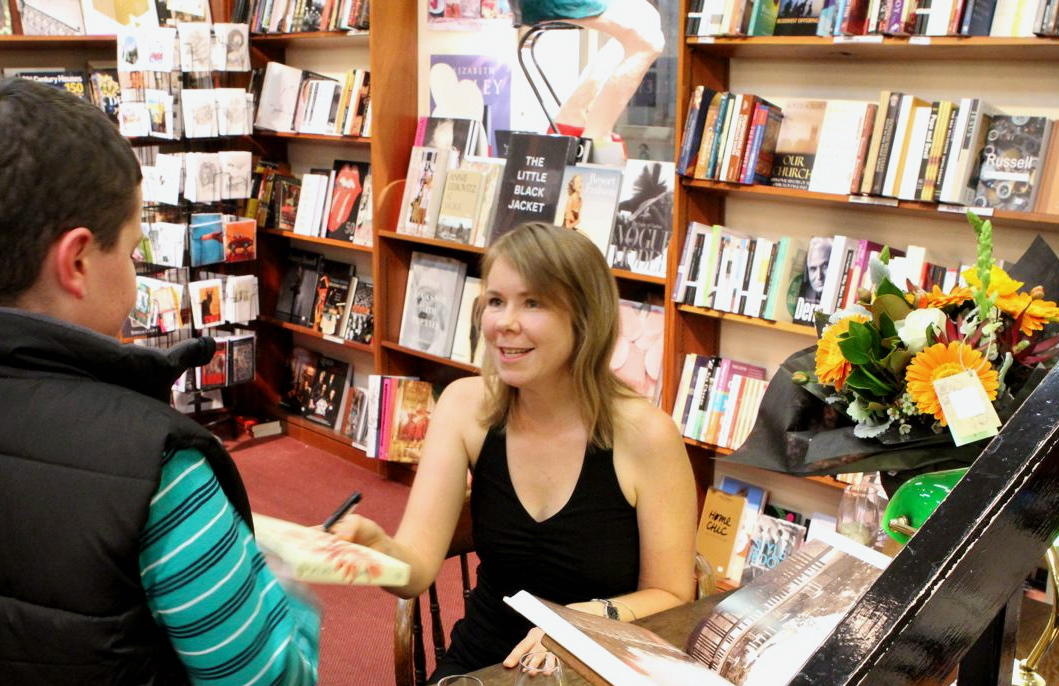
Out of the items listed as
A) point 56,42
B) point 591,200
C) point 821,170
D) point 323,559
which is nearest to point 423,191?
point 591,200

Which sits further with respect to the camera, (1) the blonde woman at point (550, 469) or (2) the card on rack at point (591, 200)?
(2) the card on rack at point (591, 200)

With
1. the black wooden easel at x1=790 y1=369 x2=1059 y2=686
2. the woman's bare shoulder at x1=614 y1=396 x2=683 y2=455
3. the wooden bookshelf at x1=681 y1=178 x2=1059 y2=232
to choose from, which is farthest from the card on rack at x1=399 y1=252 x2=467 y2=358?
the black wooden easel at x1=790 y1=369 x2=1059 y2=686

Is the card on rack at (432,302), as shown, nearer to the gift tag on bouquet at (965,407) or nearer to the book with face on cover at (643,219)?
the book with face on cover at (643,219)

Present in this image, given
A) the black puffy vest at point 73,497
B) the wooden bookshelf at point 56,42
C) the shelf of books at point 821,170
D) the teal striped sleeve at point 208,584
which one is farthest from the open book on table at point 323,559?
the wooden bookshelf at point 56,42

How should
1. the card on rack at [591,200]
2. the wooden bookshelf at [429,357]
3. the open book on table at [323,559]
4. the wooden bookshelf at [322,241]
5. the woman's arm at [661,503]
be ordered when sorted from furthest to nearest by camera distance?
the wooden bookshelf at [322,241] → the wooden bookshelf at [429,357] → the card on rack at [591,200] → the woman's arm at [661,503] → the open book on table at [323,559]

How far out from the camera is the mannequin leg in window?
11.3 feet

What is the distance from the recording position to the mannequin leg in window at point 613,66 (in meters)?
3.46

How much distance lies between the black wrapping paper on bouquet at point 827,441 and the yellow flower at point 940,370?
51mm

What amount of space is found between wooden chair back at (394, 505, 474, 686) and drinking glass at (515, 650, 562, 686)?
65cm

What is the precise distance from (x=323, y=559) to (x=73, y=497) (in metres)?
0.27

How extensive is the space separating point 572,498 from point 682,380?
161 centimetres

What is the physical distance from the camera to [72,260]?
3.19 ft

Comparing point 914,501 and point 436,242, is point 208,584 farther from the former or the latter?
point 436,242

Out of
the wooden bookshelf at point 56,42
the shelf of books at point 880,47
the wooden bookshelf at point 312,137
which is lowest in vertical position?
the wooden bookshelf at point 312,137
